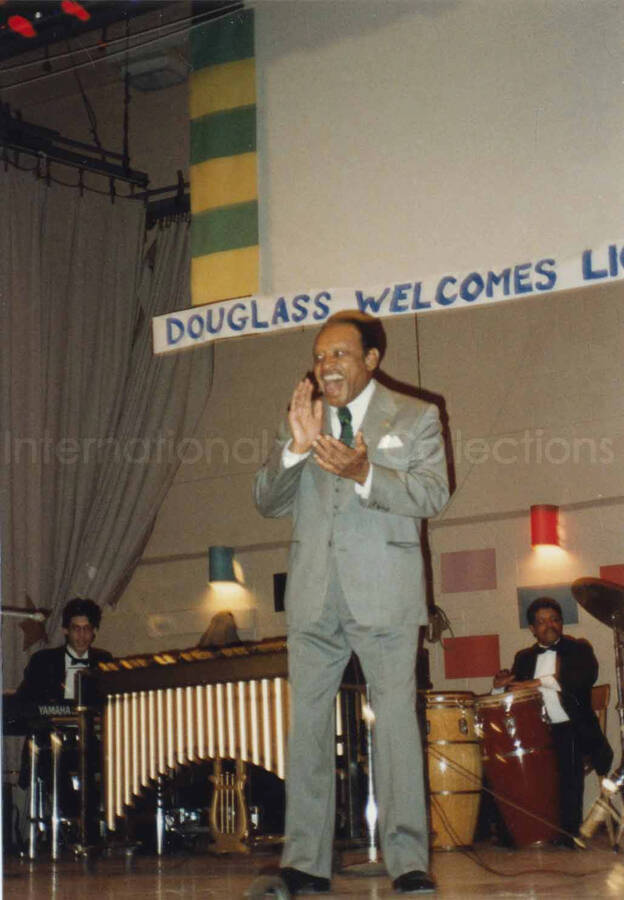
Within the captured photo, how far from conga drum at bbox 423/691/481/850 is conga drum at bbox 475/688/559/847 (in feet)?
1.24

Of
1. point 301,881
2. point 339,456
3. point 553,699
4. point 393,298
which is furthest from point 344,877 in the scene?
point 553,699

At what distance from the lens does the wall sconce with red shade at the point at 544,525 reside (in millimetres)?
8508


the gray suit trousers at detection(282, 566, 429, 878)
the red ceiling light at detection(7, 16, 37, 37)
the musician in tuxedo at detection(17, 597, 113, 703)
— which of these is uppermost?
the red ceiling light at detection(7, 16, 37, 37)

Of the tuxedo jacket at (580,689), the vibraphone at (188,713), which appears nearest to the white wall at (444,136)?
the vibraphone at (188,713)

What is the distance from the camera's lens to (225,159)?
551 centimetres

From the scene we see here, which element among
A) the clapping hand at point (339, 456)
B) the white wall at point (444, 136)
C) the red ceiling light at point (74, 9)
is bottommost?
the clapping hand at point (339, 456)

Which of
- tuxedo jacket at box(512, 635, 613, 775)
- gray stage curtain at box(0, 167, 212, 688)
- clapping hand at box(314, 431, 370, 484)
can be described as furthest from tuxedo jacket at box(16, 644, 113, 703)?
clapping hand at box(314, 431, 370, 484)

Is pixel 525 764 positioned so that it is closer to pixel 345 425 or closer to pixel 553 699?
pixel 553 699

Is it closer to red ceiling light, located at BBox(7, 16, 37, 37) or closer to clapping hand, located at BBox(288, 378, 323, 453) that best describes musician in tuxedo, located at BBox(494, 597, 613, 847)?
clapping hand, located at BBox(288, 378, 323, 453)

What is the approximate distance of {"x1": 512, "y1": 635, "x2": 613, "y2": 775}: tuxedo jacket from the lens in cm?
710

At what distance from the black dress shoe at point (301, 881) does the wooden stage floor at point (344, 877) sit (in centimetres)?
11

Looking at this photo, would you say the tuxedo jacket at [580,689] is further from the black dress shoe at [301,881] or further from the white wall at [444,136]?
the black dress shoe at [301,881]

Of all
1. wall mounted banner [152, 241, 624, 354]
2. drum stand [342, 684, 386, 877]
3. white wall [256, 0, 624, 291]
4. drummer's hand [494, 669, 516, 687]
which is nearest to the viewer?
white wall [256, 0, 624, 291]

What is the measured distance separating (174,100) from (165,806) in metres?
6.19
